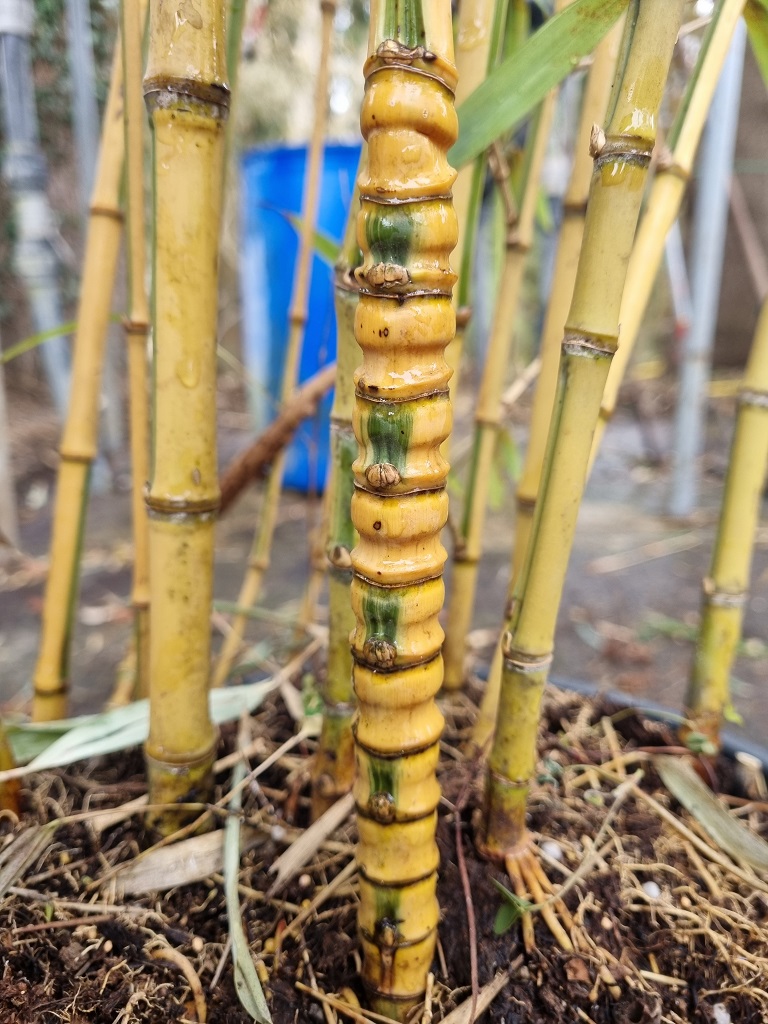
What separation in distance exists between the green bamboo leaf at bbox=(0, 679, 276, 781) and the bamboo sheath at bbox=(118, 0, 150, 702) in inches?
2.9

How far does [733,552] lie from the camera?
575 millimetres

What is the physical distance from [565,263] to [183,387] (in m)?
0.30

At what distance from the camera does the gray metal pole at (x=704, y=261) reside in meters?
1.54

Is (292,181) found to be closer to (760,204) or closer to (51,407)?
(51,407)

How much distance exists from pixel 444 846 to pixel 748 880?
0.73ft

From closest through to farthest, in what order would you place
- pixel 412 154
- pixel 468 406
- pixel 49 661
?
pixel 412 154
pixel 49 661
pixel 468 406

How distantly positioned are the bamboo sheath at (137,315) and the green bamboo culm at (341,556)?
14 centimetres

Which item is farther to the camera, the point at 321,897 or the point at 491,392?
the point at 491,392

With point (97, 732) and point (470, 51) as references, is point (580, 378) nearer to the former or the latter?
point (470, 51)

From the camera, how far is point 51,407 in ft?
8.38

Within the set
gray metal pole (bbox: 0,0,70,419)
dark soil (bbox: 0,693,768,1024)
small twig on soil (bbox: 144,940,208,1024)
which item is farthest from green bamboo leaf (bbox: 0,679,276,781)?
gray metal pole (bbox: 0,0,70,419)

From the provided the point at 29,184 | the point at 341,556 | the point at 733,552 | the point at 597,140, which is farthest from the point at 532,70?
the point at 29,184

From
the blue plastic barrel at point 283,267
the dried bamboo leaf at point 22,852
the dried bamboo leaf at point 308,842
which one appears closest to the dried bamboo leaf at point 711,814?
the dried bamboo leaf at point 308,842

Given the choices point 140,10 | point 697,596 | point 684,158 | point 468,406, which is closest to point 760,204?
point 468,406
